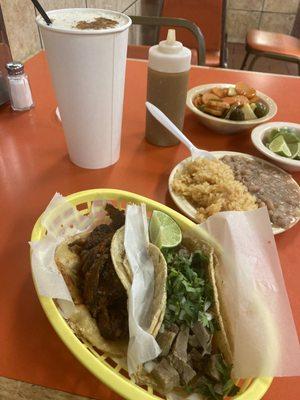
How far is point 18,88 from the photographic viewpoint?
3.75 feet

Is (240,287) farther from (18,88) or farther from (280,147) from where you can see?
(18,88)

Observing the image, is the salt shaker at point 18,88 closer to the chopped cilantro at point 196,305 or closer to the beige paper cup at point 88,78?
the beige paper cup at point 88,78

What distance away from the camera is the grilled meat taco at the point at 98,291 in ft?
1.76

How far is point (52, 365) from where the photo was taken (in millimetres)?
548

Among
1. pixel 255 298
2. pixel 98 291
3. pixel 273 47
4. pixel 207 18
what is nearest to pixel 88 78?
pixel 98 291

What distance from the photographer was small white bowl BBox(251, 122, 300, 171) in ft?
3.09

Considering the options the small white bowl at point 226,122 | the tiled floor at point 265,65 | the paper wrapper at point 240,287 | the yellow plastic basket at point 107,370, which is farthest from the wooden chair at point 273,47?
the yellow plastic basket at point 107,370

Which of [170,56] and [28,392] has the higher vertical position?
[170,56]

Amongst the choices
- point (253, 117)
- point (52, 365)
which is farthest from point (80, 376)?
point (253, 117)

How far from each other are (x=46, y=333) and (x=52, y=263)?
122mm

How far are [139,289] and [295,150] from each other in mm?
681

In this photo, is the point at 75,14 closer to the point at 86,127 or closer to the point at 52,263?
the point at 86,127

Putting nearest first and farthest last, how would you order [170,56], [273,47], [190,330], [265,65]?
[190,330] → [170,56] → [273,47] → [265,65]

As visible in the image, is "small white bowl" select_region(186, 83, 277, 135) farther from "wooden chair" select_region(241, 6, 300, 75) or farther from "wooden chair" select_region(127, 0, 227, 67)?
"wooden chair" select_region(241, 6, 300, 75)
